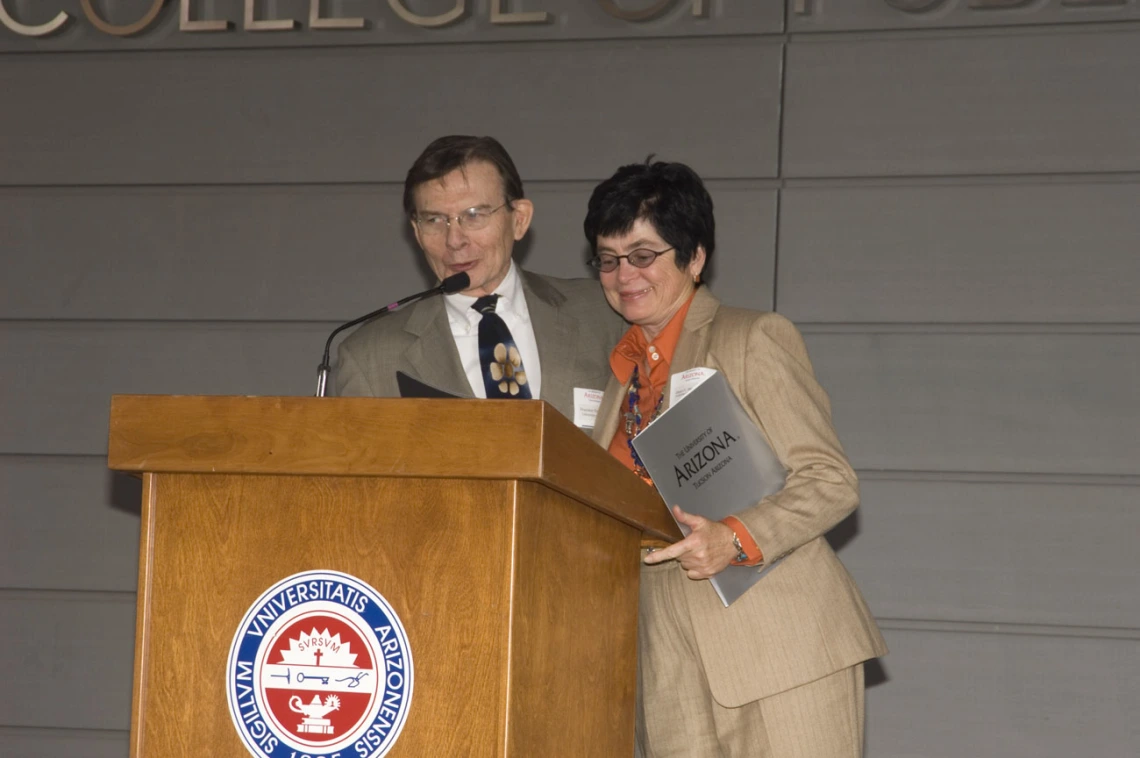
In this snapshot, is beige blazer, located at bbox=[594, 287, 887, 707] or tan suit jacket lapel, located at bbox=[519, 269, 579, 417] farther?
tan suit jacket lapel, located at bbox=[519, 269, 579, 417]

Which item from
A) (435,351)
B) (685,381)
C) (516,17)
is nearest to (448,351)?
(435,351)

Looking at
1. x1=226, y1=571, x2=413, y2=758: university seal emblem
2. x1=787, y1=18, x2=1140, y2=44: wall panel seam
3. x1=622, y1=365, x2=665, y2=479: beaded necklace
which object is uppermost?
x1=787, y1=18, x2=1140, y2=44: wall panel seam

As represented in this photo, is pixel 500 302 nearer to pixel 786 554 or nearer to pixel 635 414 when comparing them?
pixel 635 414

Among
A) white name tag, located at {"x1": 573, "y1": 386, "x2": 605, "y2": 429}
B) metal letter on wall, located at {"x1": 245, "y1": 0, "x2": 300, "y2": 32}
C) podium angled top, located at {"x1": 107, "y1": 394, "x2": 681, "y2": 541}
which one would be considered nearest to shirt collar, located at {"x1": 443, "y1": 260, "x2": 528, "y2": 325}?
white name tag, located at {"x1": 573, "y1": 386, "x2": 605, "y2": 429}

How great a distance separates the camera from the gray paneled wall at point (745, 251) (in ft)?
11.5

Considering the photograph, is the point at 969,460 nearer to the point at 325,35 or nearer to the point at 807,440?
the point at 807,440

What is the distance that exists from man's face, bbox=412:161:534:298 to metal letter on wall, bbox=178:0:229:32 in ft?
6.02

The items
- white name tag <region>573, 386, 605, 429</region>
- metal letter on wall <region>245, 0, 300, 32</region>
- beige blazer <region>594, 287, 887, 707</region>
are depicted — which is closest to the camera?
beige blazer <region>594, 287, 887, 707</region>

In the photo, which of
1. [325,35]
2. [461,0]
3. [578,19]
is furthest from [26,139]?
[578,19]

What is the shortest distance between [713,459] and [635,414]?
1.13 feet

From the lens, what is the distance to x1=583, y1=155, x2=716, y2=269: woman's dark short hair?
7.25ft

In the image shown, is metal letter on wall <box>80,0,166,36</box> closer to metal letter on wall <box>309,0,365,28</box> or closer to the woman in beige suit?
metal letter on wall <box>309,0,365,28</box>

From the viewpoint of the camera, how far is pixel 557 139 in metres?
3.82

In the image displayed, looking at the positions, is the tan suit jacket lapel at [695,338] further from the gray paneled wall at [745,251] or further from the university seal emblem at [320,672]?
the gray paneled wall at [745,251]
